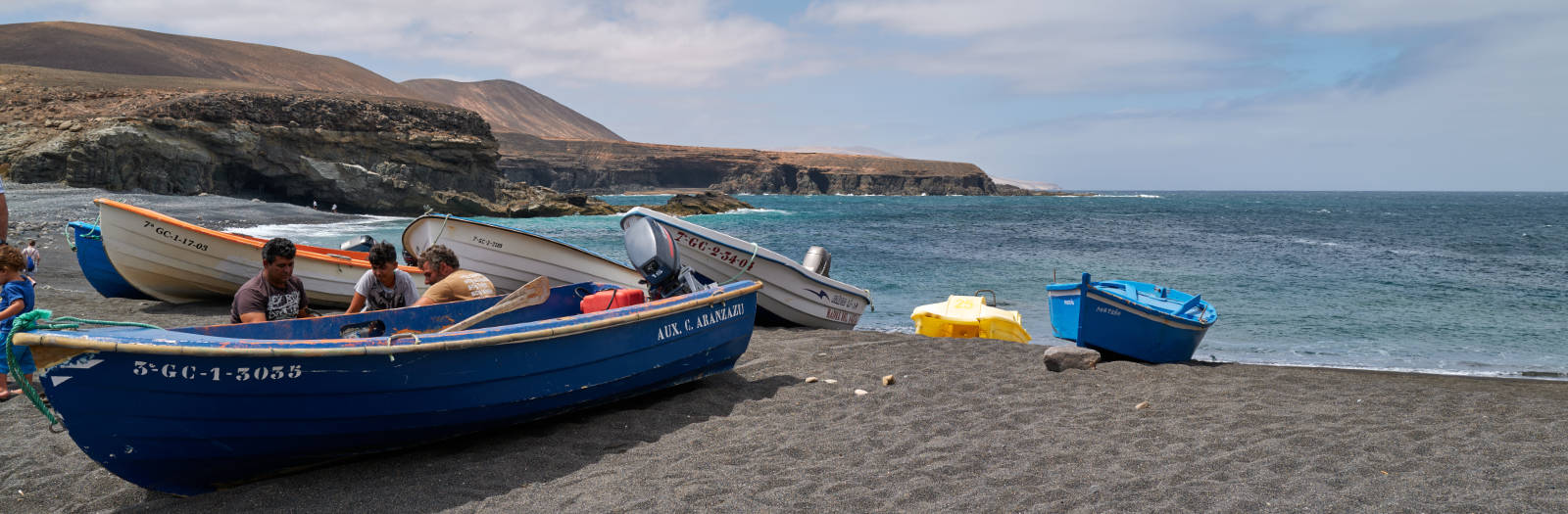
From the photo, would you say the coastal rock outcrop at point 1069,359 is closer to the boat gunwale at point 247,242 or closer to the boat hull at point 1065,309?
the boat hull at point 1065,309

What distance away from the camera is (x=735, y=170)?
514 ft

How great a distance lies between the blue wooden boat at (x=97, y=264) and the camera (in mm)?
11023

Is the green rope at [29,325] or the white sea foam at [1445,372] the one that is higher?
the green rope at [29,325]

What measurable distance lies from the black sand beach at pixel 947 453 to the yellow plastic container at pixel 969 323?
279cm

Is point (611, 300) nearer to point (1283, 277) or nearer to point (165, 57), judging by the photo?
point (1283, 277)

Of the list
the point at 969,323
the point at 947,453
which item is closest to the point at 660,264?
the point at 947,453

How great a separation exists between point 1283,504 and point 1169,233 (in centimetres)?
4293

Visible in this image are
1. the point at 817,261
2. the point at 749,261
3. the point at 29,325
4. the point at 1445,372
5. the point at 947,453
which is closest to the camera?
the point at 29,325

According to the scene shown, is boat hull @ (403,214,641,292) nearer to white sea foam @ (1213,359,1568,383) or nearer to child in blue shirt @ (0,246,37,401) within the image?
child in blue shirt @ (0,246,37,401)

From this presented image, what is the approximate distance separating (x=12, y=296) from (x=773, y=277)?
7.40 metres

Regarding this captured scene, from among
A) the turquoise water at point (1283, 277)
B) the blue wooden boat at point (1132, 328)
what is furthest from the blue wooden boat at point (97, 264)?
the blue wooden boat at point (1132, 328)

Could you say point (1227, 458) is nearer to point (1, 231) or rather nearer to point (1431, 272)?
point (1, 231)

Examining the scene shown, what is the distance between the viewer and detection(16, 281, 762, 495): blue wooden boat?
152 inches

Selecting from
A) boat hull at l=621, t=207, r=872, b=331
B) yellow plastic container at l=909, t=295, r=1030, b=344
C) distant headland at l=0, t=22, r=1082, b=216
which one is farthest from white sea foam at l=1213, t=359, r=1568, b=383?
distant headland at l=0, t=22, r=1082, b=216
